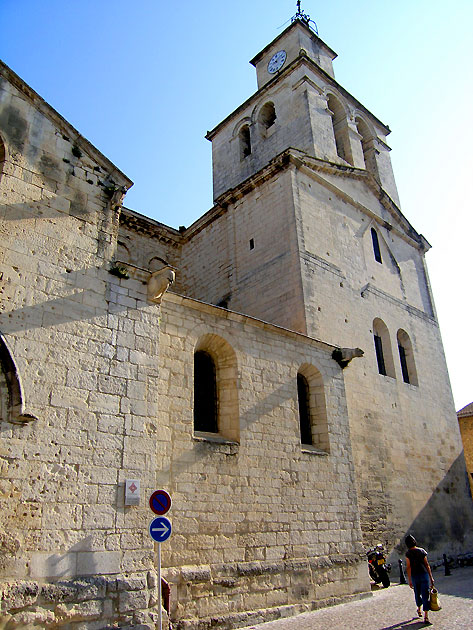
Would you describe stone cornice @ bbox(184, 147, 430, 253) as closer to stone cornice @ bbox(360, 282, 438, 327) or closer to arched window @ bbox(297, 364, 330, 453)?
stone cornice @ bbox(360, 282, 438, 327)

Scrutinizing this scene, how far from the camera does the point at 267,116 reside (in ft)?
63.0

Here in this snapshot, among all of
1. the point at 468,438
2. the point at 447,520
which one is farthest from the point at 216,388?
the point at 468,438

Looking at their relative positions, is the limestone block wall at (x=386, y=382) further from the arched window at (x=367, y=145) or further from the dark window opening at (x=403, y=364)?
the arched window at (x=367, y=145)

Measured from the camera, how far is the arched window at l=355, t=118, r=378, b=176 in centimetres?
1981

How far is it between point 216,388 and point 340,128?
14.1 m

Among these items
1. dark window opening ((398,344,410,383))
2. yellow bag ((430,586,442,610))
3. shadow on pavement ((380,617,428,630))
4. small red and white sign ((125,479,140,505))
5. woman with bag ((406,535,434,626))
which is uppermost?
dark window opening ((398,344,410,383))

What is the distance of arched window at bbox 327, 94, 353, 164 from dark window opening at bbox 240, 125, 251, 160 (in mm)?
3337

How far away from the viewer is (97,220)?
7605mm

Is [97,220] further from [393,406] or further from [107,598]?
[393,406]

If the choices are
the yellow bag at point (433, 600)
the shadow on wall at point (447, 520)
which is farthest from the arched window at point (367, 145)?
the yellow bag at point (433, 600)

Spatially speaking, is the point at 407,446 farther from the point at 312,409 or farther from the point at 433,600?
the point at 433,600

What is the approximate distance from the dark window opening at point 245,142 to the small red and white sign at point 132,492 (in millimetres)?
15353

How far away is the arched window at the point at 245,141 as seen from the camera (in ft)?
63.3

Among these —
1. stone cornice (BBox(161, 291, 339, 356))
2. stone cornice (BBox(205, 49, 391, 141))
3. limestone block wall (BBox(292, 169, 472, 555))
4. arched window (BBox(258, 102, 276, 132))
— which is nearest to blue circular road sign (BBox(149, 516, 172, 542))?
stone cornice (BBox(161, 291, 339, 356))
